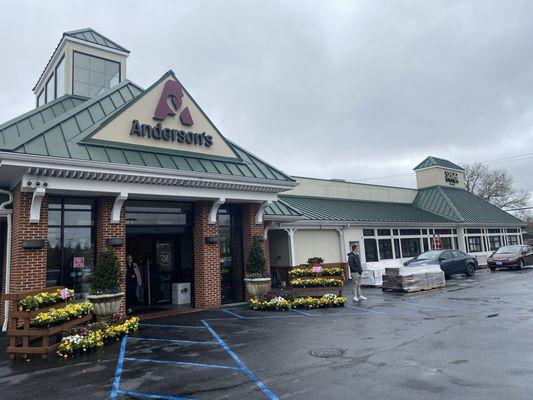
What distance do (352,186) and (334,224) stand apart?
319 inches

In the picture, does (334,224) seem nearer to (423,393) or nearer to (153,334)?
(153,334)

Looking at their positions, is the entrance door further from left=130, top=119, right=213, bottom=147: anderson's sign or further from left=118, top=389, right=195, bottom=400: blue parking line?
left=118, top=389, right=195, bottom=400: blue parking line

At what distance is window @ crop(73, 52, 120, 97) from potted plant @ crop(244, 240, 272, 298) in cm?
993

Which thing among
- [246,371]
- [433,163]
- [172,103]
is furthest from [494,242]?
[246,371]

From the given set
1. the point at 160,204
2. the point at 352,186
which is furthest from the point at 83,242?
the point at 352,186

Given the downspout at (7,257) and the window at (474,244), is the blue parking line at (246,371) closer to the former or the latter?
the downspout at (7,257)

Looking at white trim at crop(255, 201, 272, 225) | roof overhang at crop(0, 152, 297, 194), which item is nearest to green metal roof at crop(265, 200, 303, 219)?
white trim at crop(255, 201, 272, 225)

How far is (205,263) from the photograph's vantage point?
1328 centimetres

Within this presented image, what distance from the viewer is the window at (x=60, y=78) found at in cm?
1675

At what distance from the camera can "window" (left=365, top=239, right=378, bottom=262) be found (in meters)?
23.7

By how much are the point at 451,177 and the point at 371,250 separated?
1780cm

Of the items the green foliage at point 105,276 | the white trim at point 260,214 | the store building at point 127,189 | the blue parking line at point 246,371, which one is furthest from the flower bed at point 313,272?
the green foliage at point 105,276

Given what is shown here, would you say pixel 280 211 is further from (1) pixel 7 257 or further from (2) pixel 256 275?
(1) pixel 7 257

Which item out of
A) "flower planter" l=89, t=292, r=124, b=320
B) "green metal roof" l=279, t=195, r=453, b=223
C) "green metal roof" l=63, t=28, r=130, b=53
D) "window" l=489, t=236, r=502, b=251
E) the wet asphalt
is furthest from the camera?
"window" l=489, t=236, r=502, b=251
